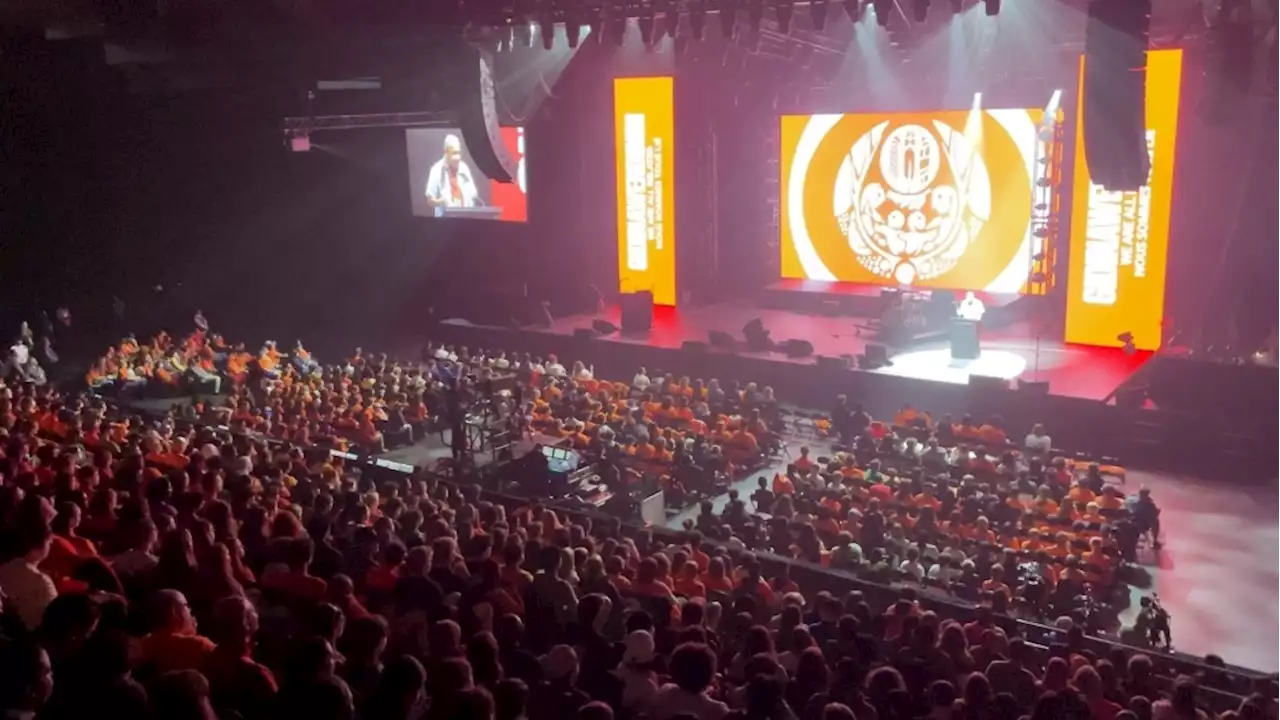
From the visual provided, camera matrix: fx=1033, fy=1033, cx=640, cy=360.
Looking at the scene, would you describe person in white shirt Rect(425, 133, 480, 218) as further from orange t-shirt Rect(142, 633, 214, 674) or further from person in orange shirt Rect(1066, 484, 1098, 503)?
orange t-shirt Rect(142, 633, 214, 674)

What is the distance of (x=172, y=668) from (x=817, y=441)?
993cm

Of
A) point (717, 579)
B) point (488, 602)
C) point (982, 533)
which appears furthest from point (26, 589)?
point (982, 533)

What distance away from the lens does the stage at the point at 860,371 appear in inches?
495

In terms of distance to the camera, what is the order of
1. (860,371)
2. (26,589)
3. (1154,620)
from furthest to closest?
1. (860,371)
2. (1154,620)
3. (26,589)

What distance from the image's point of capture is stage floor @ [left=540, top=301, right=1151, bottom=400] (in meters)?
13.5

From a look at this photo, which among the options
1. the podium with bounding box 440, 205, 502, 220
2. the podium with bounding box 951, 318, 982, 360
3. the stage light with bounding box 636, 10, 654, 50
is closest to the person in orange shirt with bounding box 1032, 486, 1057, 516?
the podium with bounding box 951, 318, 982, 360

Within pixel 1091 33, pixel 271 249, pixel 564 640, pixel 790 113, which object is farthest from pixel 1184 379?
pixel 271 249

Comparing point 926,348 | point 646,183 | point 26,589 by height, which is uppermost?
point 646,183

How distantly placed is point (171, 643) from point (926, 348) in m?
13.0

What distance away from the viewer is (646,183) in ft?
63.3

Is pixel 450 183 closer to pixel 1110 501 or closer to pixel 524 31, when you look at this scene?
pixel 524 31

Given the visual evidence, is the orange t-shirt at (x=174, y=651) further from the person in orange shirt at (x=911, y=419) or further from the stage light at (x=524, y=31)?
the person in orange shirt at (x=911, y=419)

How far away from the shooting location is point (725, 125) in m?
19.2

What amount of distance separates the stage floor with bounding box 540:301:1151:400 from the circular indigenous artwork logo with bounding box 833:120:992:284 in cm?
142
